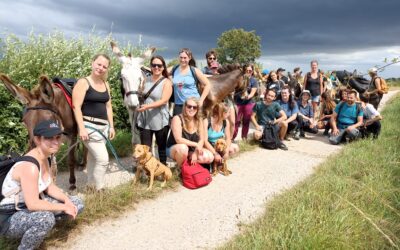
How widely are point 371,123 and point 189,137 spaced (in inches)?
190

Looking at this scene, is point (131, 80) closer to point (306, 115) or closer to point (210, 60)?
point (210, 60)

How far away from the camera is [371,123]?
25.4ft

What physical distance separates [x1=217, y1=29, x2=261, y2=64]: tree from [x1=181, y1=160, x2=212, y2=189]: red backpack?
3862 centimetres

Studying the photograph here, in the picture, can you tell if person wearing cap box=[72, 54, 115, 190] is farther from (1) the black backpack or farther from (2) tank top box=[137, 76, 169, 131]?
(1) the black backpack

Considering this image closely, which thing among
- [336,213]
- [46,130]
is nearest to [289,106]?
[336,213]

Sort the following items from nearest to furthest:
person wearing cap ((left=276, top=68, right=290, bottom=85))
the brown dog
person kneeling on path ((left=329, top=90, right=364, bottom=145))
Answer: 1. the brown dog
2. person kneeling on path ((left=329, top=90, right=364, bottom=145))
3. person wearing cap ((left=276, top=68, right=290, bottom=85))

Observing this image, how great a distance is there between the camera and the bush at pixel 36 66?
5688mm

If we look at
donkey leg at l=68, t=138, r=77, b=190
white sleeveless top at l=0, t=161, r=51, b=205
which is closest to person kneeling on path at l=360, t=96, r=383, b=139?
donkey leg at l=68, t=138, r=77, b=190

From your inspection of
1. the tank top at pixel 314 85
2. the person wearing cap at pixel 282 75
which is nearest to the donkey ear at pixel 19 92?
the tank top at pixel 314 85

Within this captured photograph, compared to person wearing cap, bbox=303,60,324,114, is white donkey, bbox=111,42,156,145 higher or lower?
higher

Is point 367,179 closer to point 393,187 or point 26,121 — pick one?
point 393,187

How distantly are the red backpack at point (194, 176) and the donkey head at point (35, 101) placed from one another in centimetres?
193

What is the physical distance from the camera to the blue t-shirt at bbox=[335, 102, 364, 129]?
7914 millimetres

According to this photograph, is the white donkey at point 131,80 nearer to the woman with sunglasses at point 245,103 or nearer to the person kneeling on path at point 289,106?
the woman with sunglasses at point 245,103
